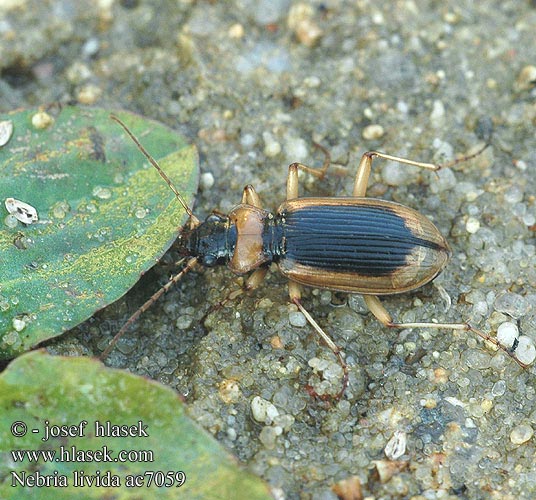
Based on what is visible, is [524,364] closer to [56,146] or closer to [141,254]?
[141,254]

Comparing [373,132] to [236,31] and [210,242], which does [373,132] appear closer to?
[236,31]

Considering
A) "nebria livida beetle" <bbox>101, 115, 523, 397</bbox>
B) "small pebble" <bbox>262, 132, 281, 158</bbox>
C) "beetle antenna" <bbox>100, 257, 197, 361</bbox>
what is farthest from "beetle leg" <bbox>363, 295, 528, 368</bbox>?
"small pebble" <bbox>262, 132, 281, 158</bbox>

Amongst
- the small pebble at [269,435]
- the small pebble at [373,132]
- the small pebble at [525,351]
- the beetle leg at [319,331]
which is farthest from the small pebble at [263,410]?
the small pebble at [373,132]

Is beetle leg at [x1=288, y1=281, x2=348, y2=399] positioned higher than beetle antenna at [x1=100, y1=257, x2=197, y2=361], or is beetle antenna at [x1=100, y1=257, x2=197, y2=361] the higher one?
beetle antenna at [x1=100, y1=257, x2=197, y2=361]

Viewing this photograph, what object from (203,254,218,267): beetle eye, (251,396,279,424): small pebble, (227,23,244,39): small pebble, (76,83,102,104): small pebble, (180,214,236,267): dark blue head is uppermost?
(227,23,244,39): small pebble

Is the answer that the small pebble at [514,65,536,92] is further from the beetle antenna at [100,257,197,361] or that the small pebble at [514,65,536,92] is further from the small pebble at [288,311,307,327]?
the beetle antenna at [100,257,197,361]

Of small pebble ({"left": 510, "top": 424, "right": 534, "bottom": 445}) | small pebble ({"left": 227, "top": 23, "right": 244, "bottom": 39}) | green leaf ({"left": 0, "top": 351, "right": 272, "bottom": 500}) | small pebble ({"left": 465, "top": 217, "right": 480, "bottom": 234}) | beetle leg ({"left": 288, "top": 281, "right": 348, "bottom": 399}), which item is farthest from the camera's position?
small pebble ({"left": 227, "top": 23, "right": 244, "bottom": 39})

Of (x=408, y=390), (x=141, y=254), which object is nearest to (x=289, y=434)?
(x=408, y=390)
